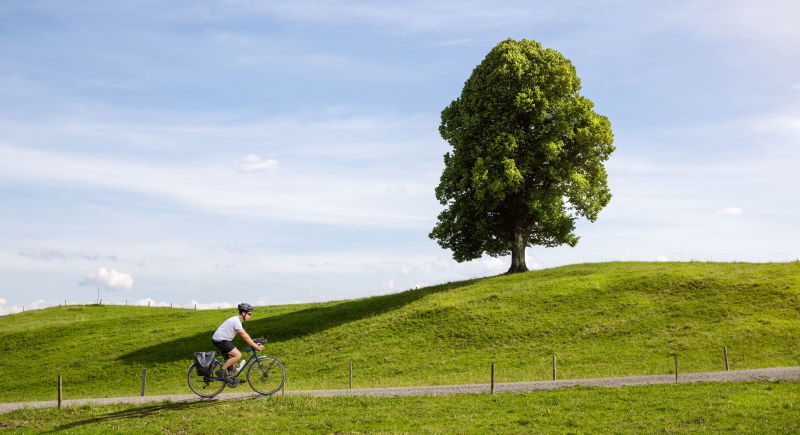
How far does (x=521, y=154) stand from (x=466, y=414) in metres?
39.6

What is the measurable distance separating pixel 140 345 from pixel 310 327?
47.8 feet

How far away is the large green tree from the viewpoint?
54.3 metres

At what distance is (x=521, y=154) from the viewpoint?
5591 cm

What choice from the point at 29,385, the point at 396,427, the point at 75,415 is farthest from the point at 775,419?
the point at 29,385

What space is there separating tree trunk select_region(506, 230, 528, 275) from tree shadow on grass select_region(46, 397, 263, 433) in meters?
40.4

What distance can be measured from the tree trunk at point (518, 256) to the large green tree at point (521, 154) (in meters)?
0.09

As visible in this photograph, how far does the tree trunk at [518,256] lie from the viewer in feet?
189

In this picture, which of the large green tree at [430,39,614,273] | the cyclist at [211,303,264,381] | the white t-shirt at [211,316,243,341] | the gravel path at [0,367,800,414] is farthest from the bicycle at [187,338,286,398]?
the large green tree at [430,39,614,273]

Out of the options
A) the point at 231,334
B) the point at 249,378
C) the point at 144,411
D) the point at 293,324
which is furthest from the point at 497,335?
the point at 144,411

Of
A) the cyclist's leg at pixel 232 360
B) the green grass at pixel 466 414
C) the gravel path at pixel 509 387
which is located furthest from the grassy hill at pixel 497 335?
the cyclist's leg at pixel 232 360

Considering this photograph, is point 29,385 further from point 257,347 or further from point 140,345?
point 257,347

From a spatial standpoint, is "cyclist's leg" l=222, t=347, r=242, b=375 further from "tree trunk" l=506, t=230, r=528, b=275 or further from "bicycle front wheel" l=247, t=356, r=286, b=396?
"tree trunk" l=506, t=230, r=528, b=275

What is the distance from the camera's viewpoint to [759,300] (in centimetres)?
4512

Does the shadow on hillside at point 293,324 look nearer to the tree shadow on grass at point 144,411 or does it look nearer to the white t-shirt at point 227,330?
the tree shadow on grass at point 144,411
